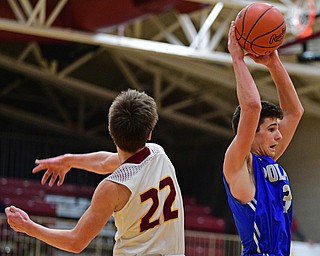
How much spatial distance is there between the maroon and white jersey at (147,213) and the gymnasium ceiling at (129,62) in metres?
7.54

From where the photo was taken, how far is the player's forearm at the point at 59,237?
382 cm

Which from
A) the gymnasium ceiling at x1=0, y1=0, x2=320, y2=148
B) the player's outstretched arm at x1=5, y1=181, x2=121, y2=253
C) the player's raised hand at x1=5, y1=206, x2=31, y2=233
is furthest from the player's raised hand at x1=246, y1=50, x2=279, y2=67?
the gymnasium ceiling at x1=0, y1=0, x2=320, y2=148

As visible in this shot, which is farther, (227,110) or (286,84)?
(227,110)

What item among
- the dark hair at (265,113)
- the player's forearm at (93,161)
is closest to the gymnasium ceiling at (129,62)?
the player's forearm at (93,161)

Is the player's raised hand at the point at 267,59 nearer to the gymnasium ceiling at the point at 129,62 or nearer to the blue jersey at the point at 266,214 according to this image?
the blue jersey at the point at 266,214

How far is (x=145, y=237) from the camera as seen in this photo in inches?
155

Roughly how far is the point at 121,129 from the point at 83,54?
37.5 feet

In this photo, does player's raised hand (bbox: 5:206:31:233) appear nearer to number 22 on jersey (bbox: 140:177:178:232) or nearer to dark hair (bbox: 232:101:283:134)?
number 22 on jersey (bbox: 140:177:178:232)

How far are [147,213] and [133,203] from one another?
0.28 ft

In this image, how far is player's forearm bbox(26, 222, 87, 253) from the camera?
3816 millimetres

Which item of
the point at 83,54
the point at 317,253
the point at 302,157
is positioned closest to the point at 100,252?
the point at 317,253

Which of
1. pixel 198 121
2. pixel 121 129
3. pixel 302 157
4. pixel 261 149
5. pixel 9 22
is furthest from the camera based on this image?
pixel 198 121

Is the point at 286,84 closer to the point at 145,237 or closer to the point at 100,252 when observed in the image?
the point at 145,237

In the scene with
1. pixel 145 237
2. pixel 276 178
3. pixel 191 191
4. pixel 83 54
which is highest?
pixel 83 54
